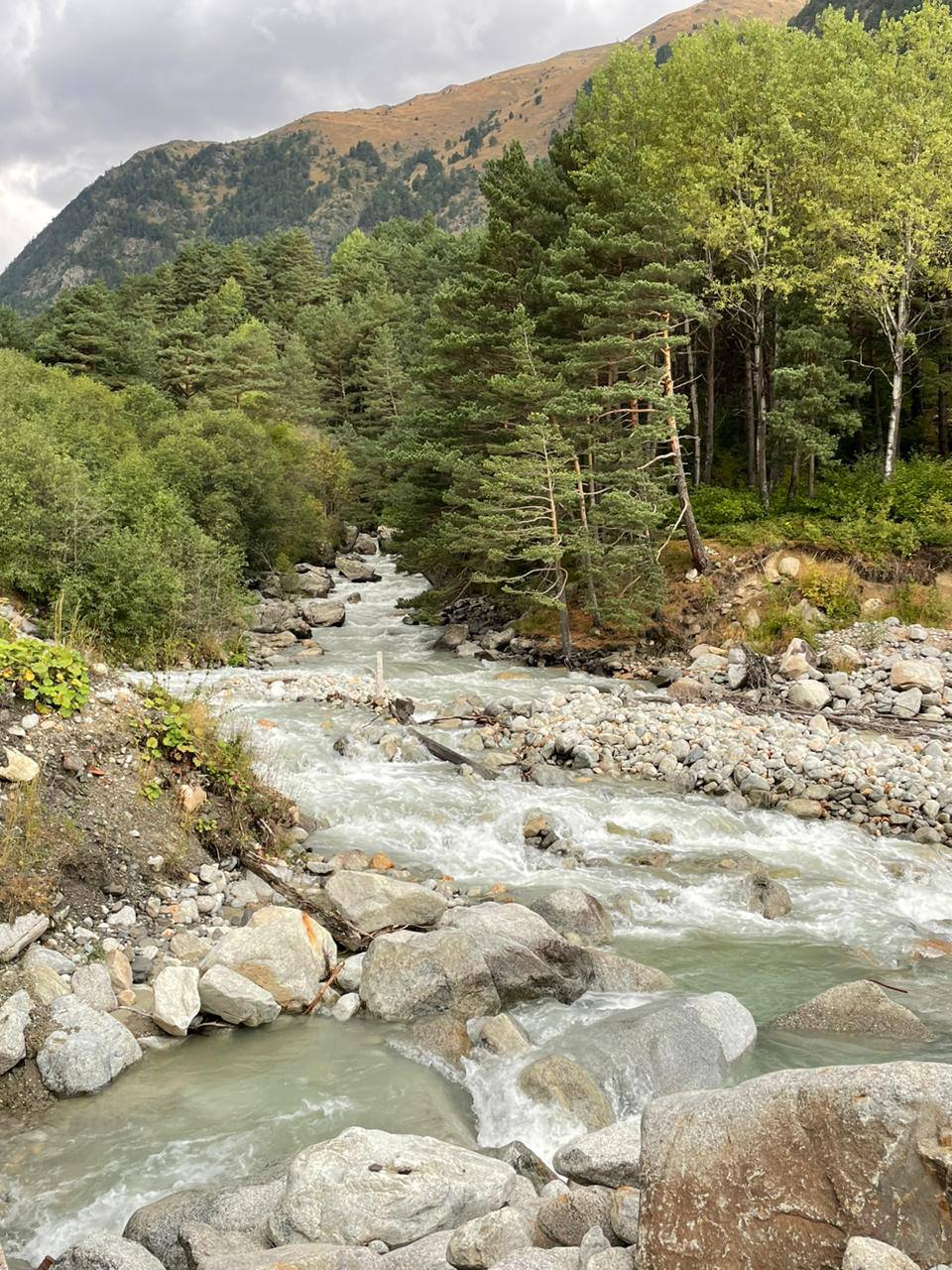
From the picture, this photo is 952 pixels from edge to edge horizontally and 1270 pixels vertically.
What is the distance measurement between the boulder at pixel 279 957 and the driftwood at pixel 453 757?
22.3 feet

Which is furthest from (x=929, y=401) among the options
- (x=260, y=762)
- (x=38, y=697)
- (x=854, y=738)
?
(x=38, y=697)

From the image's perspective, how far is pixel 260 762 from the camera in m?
12.7

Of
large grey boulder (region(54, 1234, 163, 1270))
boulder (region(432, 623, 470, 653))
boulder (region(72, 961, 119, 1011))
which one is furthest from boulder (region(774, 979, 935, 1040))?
boulder (region(432, 623, 470, 653))

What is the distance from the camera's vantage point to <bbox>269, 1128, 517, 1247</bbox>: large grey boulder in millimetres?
4711

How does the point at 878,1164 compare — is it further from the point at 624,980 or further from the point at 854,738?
the point at 854,738

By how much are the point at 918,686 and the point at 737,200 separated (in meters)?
14.9

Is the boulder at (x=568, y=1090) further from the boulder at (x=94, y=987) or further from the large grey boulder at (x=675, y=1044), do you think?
the boulder at (x=94, y=987)

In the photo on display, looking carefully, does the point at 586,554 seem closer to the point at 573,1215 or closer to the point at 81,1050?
the point at 81,1050

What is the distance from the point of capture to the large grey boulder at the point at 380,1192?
15.5 ft

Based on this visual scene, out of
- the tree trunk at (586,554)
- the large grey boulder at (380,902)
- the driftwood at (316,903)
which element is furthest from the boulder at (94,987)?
the tree trunk at (586,554)

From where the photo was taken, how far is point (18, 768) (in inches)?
328

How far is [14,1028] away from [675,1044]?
5017mm

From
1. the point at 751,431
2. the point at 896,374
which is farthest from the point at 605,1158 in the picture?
the point at 751,431

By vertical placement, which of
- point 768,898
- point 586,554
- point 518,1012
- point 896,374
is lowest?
point 768,898
